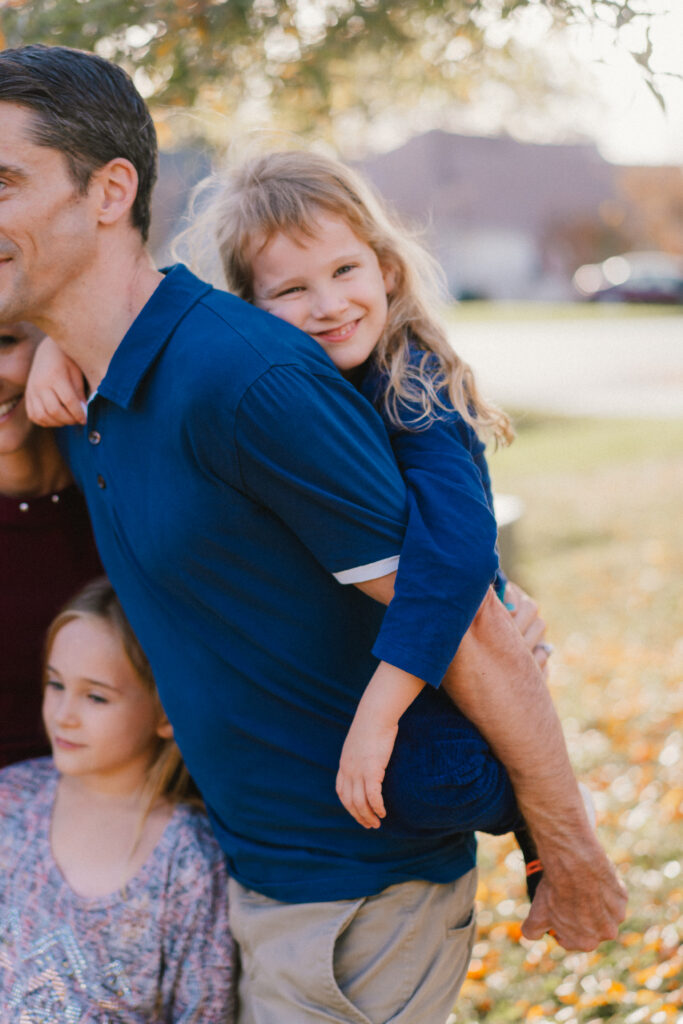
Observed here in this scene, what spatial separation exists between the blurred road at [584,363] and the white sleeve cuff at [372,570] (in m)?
8.94

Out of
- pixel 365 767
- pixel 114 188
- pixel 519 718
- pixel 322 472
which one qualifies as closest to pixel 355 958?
pixel 365 767

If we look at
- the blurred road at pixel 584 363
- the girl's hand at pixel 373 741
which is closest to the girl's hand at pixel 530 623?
Result: the girl's hand at pixel 373 741

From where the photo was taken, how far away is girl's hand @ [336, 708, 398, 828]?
1.92 meters

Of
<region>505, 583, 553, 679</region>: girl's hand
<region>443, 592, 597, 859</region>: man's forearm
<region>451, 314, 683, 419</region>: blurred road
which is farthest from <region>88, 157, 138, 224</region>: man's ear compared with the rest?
<region>451, 314, 683, 419</region>: blurred road

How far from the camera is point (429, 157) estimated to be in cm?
4159

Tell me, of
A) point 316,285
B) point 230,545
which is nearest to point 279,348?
point 230,545

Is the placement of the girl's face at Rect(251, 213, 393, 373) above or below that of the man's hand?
above

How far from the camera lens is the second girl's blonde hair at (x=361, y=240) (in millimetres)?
2197

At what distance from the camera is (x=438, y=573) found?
5.95 ft

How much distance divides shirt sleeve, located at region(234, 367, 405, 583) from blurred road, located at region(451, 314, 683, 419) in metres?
8.91

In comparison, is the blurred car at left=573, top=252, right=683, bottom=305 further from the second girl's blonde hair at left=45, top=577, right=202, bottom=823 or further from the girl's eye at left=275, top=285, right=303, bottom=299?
the second girl's blonde hair at left=45, top=577, right=202, bottom=823

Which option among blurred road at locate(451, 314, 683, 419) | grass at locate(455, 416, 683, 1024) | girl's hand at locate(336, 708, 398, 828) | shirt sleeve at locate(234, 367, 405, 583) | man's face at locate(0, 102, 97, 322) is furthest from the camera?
blurred road at locate(451, 314, 683, 419)

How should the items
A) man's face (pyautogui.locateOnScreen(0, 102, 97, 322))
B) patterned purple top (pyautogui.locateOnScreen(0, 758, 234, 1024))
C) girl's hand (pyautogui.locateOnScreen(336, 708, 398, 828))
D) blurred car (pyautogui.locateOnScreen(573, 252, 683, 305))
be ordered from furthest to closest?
blurred car (pyautogui.locateOnScreen(573, 252, 683, 305)) < patterned purple top (pyautogui.locateOnScreen(0, 758, 234, 1024)) < man's face (pyautogui.locateOnScreen(0, 102, 97, 322)) < girl's hand (pyautogui.locateOnScreen(336, 708, 398, 828))

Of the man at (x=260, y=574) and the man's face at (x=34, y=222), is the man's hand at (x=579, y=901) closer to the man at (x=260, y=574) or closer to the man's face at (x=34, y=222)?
the man at (x=260, y=574)
